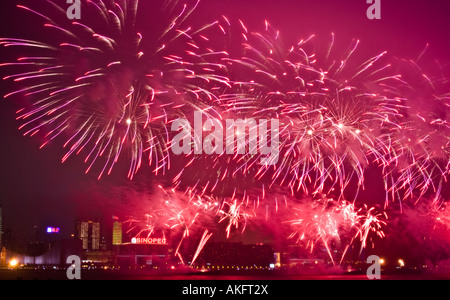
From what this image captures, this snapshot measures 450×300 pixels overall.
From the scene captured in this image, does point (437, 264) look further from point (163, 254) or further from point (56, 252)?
point (56, 252)

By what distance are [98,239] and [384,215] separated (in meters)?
63.3
